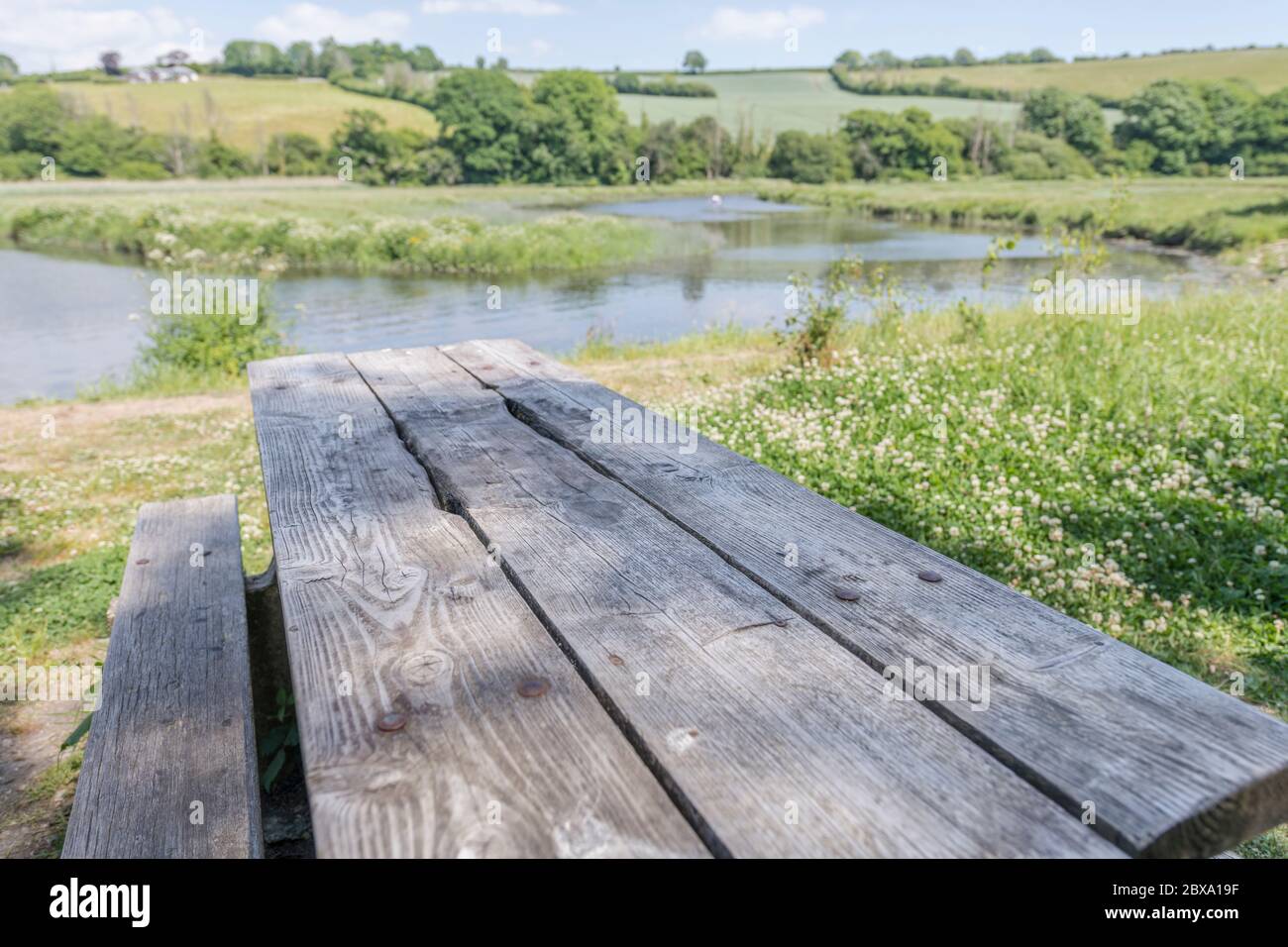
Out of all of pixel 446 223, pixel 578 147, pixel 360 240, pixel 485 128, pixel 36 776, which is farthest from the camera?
pixel 578 147

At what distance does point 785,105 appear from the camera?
83312 millimetres

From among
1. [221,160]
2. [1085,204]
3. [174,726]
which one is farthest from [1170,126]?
[174,726]

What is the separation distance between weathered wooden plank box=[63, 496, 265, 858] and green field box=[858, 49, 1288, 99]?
271 ft

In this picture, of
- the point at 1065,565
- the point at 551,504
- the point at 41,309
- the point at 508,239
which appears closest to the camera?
the point at 551,504

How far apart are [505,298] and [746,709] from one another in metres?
20.8

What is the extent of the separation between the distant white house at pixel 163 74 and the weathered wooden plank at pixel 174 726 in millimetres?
92516

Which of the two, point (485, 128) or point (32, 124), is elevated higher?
point (485, 128)

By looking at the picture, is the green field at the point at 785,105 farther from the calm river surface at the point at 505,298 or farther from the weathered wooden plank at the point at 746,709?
the weathered wooden plank at the point at 746,709

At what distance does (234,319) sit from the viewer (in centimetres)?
1170

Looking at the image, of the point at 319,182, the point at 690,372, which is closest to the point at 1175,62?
the point at 319,182

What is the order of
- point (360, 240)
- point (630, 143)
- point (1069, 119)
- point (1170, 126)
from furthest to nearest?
point (1069, 119) < point (630, 143) < point (1170, 126) < point (360, 240)

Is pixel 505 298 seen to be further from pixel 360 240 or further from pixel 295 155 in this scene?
pixel 295 155
